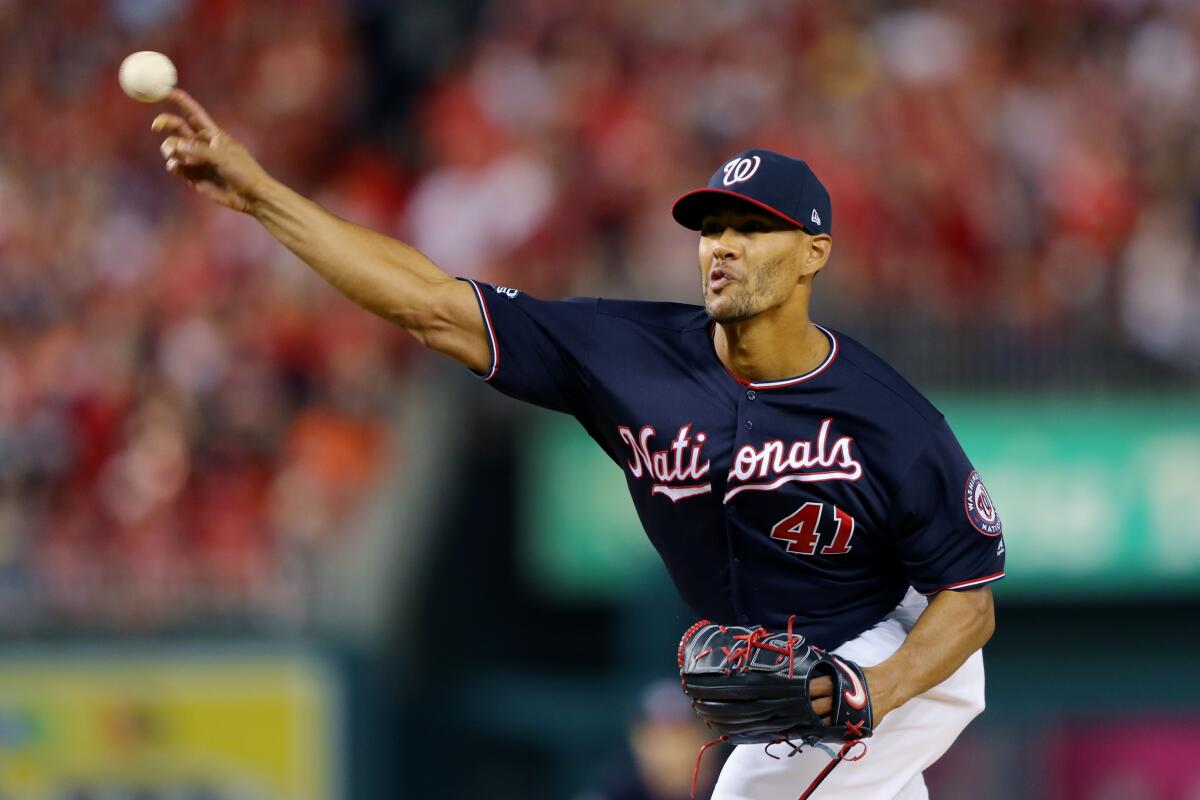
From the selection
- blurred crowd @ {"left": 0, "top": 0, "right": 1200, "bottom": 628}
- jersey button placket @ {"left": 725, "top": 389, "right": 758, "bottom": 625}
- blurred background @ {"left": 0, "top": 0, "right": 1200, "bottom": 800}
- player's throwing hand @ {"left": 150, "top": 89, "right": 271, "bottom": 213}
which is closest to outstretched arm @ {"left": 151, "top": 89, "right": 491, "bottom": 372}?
player's throwing hand @ {"left": 150, "top": 89, "right": 271, "bottom": 213}

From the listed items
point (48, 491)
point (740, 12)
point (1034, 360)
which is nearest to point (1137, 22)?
point (740, 12)

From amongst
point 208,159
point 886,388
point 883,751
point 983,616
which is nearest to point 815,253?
point 886,388

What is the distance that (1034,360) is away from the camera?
29.3 feet

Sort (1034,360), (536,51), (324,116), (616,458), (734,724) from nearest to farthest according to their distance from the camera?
1. (734,724)
2. (616,458)
3. (1034,360)
4. (536,51)
5. (324,116)

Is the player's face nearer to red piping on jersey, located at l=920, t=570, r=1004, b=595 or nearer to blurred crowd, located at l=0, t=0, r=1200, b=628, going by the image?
red piping on jersey, located at l=920, t=570, r=1004, b=595

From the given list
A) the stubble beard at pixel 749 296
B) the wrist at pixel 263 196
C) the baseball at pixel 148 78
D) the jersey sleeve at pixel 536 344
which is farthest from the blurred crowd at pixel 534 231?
the baseball at pixel 148 78

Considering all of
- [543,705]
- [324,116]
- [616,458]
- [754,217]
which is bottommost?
[543,705]

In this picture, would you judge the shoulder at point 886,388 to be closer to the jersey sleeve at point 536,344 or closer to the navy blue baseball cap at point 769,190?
the navy blue baseball cap at point 769,190

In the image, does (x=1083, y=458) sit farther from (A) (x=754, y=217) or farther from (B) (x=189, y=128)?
(B) (x=189, y=128)

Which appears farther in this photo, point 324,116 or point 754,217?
point 324,116

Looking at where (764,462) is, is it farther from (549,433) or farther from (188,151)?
(549,433)

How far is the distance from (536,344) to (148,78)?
1.01m

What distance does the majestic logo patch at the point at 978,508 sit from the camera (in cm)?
408

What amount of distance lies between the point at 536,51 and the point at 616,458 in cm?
705
